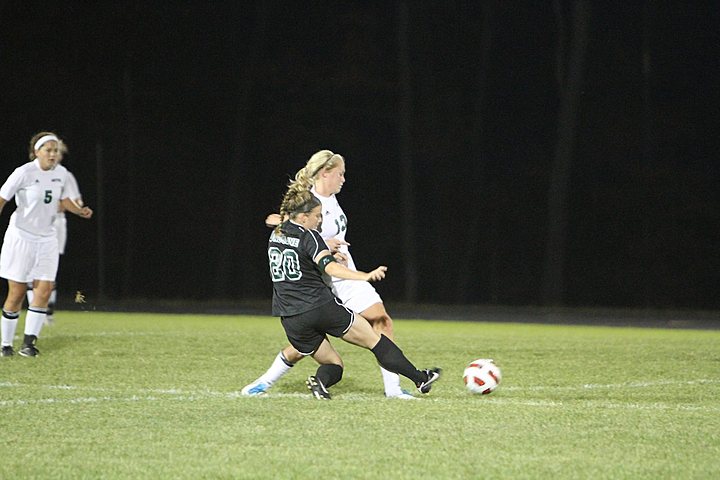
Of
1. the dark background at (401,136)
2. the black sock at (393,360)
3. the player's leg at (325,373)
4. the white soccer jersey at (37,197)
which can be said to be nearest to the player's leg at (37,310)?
the white soccer jersey at (37,197)

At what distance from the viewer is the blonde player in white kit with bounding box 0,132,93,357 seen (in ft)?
35.8

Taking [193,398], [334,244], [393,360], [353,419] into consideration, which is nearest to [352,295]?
[334,244]

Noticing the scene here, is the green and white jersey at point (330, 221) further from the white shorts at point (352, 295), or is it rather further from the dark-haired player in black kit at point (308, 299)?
the dark-haired player in black kit at point (308, 299)

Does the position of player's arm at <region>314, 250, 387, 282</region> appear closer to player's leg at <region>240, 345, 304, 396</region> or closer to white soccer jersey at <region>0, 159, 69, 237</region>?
player's leg at <region>240, 345, 304, 396</region>

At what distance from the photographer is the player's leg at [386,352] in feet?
25.0

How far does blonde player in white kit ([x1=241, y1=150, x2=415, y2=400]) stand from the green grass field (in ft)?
0.68

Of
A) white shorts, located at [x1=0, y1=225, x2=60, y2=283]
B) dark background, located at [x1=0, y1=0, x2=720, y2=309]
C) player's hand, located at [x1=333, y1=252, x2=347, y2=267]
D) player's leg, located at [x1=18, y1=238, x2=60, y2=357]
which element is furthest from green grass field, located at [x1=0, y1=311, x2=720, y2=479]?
dark background, located at [x1=0, y1=0, x2=720, y2=309]

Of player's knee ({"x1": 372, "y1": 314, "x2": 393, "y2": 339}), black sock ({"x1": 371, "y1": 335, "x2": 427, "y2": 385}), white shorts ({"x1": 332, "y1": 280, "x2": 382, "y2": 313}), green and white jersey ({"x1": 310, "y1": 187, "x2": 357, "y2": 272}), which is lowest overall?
black sock ({"x1": 371, "y1": 335, "x2": 427, "y2": 385})

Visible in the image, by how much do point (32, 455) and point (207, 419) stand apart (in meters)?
1.33

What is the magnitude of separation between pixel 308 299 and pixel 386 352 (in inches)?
24.6

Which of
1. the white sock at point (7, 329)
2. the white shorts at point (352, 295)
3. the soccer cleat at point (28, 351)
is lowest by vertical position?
the soccer cleat at point (28, 351)

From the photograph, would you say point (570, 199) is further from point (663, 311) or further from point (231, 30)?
point (231, 30)

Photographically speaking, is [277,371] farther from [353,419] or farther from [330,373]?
[353,419]

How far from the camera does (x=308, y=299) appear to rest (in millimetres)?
7590
